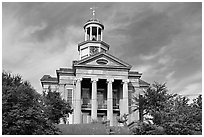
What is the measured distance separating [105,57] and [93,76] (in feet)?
7.66

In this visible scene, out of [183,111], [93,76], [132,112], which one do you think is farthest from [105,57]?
[183,111]

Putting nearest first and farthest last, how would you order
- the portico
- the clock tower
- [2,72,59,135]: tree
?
[2,72,59,135]: tree, the portico, the clock tower

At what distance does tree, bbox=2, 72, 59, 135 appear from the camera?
48.9ft

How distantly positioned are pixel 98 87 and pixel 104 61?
303cm

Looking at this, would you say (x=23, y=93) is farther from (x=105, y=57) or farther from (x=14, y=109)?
(x=105, y=57)

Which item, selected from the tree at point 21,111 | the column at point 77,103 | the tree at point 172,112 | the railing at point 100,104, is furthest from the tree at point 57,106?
the tree at point 21,111

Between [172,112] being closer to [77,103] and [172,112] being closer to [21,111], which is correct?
[21,111]

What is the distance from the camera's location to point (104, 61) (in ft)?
106

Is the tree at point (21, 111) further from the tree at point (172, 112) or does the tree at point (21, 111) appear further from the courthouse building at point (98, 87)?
the courthouse building at point (98, 87)

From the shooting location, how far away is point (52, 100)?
26.8 meters

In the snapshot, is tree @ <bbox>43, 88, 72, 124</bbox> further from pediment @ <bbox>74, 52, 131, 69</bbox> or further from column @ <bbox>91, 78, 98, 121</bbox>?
pediment @ <bbox>74, 52, 131, 69</bbox>

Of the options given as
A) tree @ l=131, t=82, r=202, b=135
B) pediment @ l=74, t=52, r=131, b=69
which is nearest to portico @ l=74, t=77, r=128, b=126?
pediment @ l=74, t=52, r=131, b=69

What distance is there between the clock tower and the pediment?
16.9 feet

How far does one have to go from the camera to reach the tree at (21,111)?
48.9 feet
